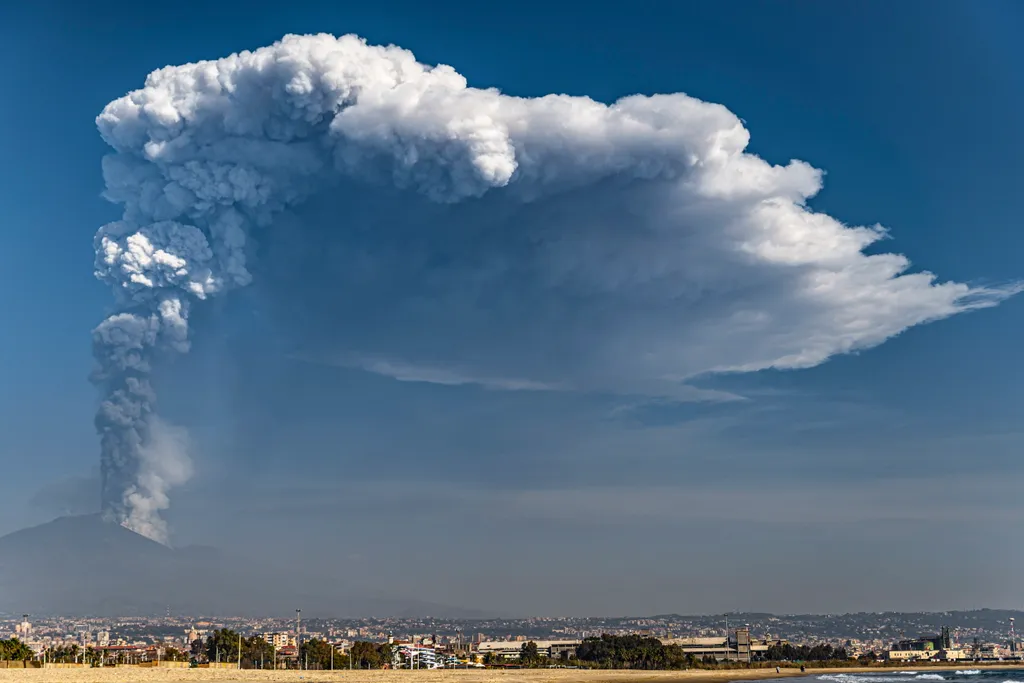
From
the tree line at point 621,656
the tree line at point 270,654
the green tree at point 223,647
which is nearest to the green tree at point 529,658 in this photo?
the tree line at point 621,656

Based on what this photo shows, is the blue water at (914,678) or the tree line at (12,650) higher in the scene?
the tree line at (12,650)

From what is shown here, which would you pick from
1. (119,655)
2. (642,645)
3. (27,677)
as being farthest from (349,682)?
(642,645)

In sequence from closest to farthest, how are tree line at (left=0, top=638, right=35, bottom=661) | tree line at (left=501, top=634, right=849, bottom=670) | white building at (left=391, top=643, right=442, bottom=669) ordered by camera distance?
1. tree line at (left=0, top=638, right=35, bottom=661)
2. white building at (left=391, top=643, right=442, bottom=669)
3. tree line at (left=501, top=634, right=849, bottom=670)

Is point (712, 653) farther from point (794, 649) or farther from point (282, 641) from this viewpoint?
point (282, 641)

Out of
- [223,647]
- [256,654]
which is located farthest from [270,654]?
[223,647]

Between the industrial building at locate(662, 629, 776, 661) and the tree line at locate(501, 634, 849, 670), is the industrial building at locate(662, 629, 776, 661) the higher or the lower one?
the lower one

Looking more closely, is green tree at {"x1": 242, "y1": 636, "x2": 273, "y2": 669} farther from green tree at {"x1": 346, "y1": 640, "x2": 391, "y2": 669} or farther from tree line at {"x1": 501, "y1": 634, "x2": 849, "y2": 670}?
tree line at {"x1": 501, "y1": 634, "x2": 849, "y2": 670}

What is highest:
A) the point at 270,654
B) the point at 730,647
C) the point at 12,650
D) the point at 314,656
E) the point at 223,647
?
the point at 12,650

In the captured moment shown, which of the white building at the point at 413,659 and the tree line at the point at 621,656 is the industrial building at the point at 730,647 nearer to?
the tree line at the point at 621,656

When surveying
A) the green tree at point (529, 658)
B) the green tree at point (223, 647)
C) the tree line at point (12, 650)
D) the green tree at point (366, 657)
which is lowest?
the green tree at point (529, 658)

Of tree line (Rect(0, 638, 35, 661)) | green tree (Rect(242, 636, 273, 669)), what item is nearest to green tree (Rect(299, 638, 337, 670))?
green tree (Rect(242, 636, 273, 669))

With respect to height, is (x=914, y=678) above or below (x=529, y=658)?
above

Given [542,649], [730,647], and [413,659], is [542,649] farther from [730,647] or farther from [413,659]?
[413,659]
